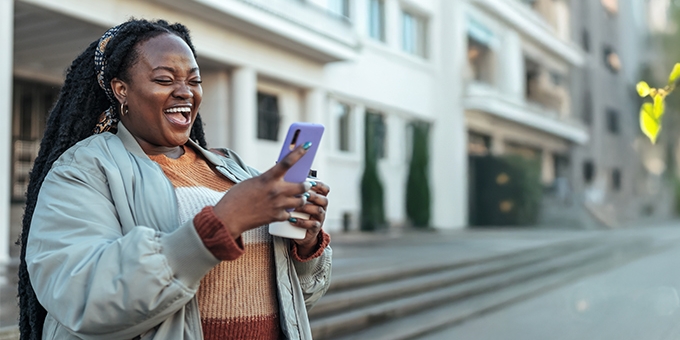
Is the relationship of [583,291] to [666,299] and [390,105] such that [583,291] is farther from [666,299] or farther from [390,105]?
[390,105]

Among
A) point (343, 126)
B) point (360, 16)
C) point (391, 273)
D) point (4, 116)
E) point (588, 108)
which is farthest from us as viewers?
point (588, 108)

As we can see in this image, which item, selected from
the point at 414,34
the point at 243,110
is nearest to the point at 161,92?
the point at 243,110

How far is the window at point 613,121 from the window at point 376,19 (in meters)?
21.8

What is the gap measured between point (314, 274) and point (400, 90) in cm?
1744

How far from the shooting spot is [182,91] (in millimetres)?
1675

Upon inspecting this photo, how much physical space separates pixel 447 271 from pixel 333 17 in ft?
22.9

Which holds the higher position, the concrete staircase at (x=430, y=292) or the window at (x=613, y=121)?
the window at (x=613, y=121)

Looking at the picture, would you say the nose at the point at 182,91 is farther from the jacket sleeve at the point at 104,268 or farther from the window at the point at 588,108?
the window at the point at 588,108

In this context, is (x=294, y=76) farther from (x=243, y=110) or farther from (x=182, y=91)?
(x=182, y=91)

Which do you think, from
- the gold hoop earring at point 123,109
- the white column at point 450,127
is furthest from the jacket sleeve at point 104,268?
the white column at point 450,127

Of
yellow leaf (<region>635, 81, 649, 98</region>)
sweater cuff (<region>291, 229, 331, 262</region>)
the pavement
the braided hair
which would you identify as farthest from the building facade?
yellow leaf (<region>635, 81, 649, 98</region>)

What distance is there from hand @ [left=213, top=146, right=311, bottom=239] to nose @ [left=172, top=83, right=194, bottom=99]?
0.38 m

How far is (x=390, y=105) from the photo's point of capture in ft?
61.1

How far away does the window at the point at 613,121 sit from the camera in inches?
1439
